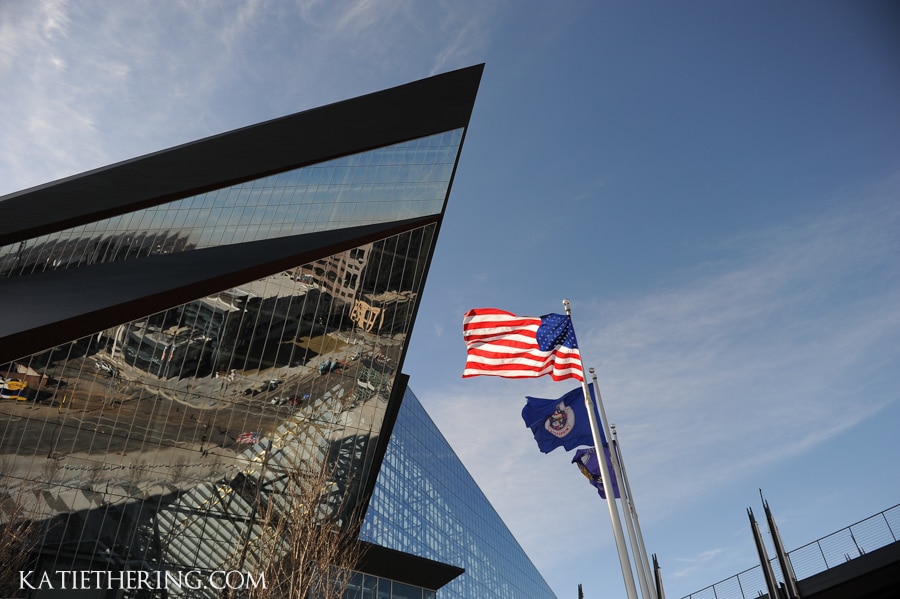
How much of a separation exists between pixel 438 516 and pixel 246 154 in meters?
54.4

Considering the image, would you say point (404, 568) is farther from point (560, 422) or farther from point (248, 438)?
point (560, 422)

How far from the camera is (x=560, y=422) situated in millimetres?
16312

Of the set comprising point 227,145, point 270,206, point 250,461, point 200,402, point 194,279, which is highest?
point 227,145

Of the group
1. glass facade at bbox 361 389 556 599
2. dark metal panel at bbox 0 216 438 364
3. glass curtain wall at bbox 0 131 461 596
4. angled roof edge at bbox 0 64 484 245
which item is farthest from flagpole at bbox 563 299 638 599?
glass facade at bbox 361 389 556 599

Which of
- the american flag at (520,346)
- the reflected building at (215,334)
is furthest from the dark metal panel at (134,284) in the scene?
the american flag at (520,346)

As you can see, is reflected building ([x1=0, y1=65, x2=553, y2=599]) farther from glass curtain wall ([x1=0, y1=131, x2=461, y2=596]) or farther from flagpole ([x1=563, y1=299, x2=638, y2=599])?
flagpole ([x1=563, y1=299, x2=638, y2=599])

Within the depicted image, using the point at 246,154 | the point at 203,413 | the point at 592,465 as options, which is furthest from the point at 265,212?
the point at 592,465

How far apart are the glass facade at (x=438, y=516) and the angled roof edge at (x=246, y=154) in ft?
109

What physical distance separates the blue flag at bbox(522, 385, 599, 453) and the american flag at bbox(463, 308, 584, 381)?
0.73 meters

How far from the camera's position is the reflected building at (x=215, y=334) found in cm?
2573

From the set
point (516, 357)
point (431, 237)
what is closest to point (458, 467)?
point (431, 237)

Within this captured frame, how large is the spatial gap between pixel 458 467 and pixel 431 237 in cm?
6254

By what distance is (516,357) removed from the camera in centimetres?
1697

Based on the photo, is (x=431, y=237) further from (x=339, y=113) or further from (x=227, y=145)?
(x=227, y=145)
